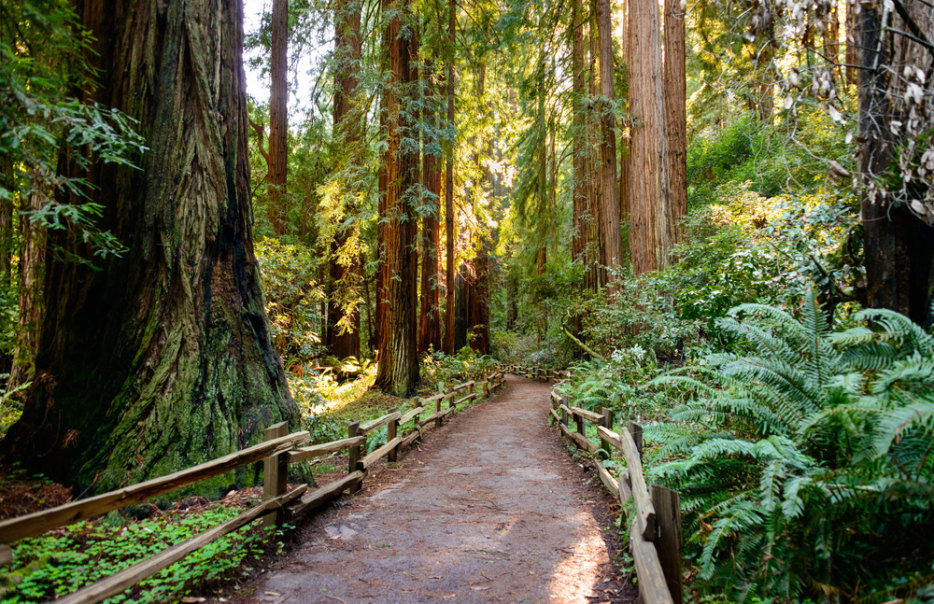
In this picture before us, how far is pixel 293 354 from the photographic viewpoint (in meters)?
10.6

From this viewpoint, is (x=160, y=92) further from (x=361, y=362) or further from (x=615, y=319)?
(x=361, y=362)

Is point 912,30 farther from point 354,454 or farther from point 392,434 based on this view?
point 392,434

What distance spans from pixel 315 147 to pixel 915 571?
16063mm

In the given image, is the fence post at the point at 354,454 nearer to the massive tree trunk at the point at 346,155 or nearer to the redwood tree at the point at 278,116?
the massive tree trunk at the point at 346,155

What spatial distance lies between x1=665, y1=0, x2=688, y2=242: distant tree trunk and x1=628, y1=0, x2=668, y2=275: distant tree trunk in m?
0.22

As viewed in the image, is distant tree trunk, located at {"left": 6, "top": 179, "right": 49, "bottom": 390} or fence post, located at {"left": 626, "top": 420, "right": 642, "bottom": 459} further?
distant tree trunk, located at {"left": 6, "top": 179, "right": 49, "bottom": 390}

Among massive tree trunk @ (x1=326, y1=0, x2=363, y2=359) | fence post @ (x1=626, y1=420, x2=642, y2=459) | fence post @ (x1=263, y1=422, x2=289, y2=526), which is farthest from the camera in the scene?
massive tree trunk @ (x1=326, y1=0, x2=363, y2=359)

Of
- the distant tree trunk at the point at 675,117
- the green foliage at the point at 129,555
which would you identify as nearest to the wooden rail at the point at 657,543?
the green foliage at the point at 129,555

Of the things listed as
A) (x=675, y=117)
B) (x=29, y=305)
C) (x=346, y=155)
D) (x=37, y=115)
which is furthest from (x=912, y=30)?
(x=346, y=155)

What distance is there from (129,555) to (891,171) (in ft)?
19.1

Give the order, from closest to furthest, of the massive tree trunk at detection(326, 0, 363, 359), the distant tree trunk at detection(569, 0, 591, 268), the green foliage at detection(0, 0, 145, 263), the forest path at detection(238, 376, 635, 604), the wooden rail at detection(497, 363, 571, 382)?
1. the green foliage at detection(0, 0, 145, 263)
2. the forest path at detection(238, 376, 635, 604)
3. the massive tree trunk at detection(326, 0, 363, 359)
4. the distant tree trunk at detection(569, 0, 591, 268)
5. the wooden rail at detection(497, 363, 571, 382)

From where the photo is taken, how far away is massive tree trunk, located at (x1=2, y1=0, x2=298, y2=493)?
4340 millimetres

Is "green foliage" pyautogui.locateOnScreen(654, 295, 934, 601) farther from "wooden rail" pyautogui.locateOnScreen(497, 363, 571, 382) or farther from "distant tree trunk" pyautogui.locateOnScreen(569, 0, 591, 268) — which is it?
"wooden rail" pyautogui.locateOnScreen(497, 363, 571, 382)

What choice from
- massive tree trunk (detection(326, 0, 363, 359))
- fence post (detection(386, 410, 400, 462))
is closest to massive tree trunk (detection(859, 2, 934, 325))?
fence post (detection(386, 410, 400, 462))
